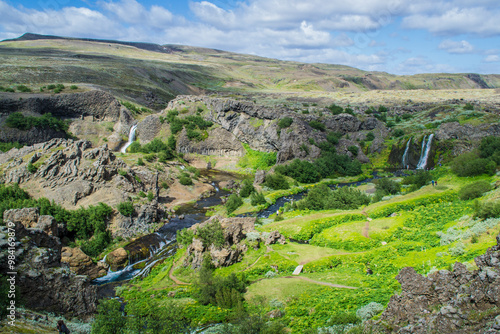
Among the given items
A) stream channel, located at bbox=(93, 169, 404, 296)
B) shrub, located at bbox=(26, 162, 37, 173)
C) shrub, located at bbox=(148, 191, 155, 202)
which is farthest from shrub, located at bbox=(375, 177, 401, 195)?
shrub, located at bbox=(26, 162, 37, 173)

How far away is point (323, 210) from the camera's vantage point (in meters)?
41.7

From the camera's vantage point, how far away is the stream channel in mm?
29328

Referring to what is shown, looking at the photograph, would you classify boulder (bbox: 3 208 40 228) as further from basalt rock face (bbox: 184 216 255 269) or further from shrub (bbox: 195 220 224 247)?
shrub (bbox: 195 220 224 247)

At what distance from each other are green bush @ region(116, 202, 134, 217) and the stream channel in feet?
11.3

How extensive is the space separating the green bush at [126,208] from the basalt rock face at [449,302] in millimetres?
29906

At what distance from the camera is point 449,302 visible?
12688mm

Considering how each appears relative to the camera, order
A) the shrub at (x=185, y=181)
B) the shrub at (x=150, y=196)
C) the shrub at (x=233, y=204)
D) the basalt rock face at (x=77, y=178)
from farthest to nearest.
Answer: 1. the shrub at (x=185, y=181)
2. the shrub at (x=233, y=204)
3. the shrub at (x=150, y=196)
4. the basalt rock face at (x=77, y=178)

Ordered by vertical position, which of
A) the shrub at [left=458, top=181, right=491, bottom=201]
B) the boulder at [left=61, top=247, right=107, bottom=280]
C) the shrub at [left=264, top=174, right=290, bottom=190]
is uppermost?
the shrub at [left=458, top=181, right=491, bottom=201]

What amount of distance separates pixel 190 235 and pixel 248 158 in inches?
1670

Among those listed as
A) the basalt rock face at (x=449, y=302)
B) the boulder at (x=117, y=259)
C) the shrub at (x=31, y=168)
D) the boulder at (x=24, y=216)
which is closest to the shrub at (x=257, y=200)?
the boulder at (x=117, y=259)

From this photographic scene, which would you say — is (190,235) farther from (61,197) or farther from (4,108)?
(4,108)

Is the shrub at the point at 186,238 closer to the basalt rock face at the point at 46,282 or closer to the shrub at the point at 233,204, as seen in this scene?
the basalt rock face at the point at 46,282

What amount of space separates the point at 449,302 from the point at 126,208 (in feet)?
110

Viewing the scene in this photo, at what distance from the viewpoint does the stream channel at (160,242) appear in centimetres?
2933
